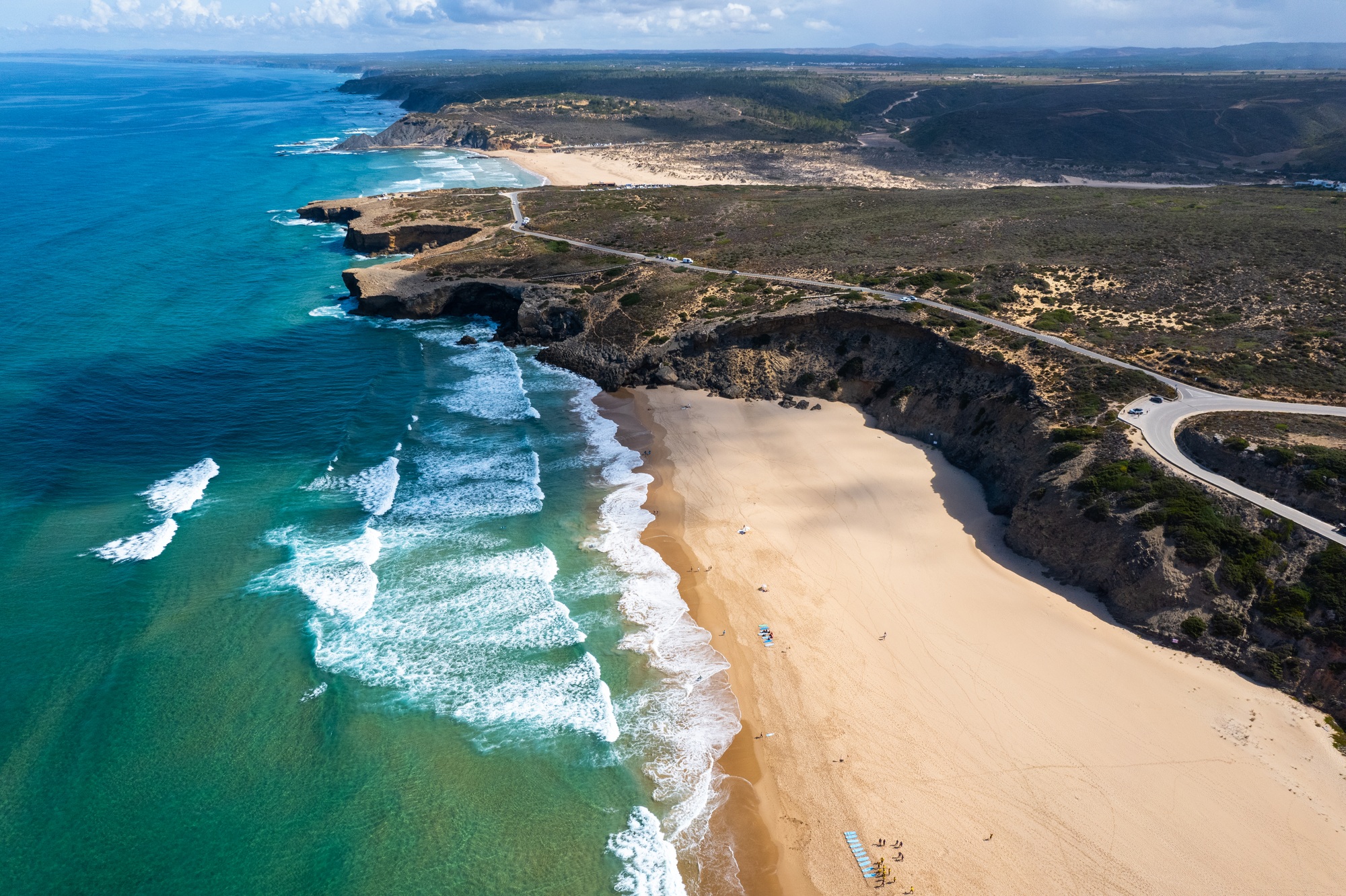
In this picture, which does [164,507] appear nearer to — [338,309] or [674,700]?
[674,700]

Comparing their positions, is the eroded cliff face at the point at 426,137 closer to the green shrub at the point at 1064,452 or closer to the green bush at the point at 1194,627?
the green shrub at the point at 1064,452

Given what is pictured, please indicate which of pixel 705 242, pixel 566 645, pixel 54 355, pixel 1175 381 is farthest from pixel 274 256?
pixel 1175 381

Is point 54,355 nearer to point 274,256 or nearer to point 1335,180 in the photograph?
point 274,256

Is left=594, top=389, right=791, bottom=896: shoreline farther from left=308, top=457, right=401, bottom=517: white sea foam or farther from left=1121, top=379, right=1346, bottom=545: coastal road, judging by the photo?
left=1121, top=379, right=1346, bottom=545: coastal road

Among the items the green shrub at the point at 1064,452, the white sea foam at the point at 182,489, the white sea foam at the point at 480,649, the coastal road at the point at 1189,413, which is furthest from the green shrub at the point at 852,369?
the white sea foam at the point at 182,489

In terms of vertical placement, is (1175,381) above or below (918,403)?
above

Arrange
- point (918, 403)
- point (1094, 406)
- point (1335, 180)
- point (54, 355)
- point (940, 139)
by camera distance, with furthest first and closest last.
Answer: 1. point (940, 139)
2. point (1335, 180)
3. point (54, 355)
4. point (918, 403)
5. point (1094, 406)

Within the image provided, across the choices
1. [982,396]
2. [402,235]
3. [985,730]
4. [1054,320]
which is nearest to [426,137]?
[402,235]
